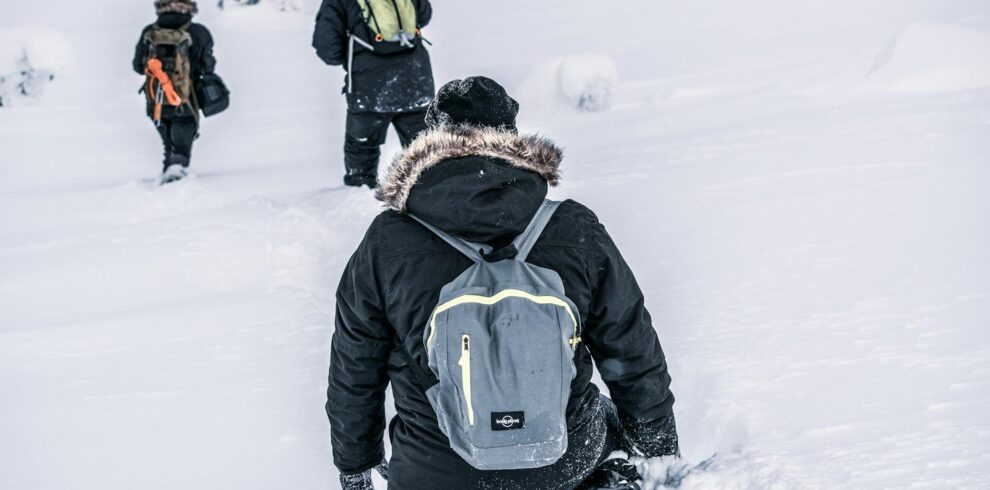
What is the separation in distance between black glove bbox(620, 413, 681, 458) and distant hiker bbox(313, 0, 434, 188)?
3.85m

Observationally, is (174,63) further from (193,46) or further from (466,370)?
(466,370)

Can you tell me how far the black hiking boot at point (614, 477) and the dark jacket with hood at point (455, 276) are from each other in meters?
0.05

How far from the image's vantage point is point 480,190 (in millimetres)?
1676

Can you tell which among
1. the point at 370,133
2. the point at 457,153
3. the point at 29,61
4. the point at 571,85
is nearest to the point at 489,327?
the point at 457,153

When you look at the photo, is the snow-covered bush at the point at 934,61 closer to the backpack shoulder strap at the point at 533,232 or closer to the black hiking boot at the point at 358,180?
the black hiking boot at the point at 358,180

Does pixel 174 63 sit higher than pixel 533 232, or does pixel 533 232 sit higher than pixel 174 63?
pixel 533 232

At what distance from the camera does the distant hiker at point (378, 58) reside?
5625mm

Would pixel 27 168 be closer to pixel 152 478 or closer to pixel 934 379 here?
pixel 152 478

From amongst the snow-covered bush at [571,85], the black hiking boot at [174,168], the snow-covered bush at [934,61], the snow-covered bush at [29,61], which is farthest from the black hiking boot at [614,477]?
the snow-covered bush at [29,61]

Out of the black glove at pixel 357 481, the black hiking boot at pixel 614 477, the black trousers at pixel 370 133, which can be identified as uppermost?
the black hiking boot at pixel 614 477

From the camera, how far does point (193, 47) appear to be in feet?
21.5

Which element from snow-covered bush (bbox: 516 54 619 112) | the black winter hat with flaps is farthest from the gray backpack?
snow-covered bush (bbox: 516 54 619 112)

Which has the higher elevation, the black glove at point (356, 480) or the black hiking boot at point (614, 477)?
the black hiking boot at point (614, 477)

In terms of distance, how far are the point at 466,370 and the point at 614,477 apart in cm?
48
